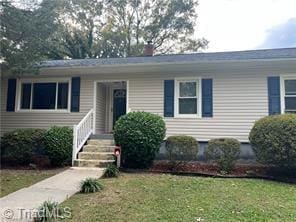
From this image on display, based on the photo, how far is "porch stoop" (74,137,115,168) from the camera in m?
9.41

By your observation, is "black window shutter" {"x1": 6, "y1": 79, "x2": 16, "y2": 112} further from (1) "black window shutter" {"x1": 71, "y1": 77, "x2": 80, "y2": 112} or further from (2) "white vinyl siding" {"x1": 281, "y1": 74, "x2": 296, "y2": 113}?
(2) "white vinyl siding" {"x1": 281, "y1": 74, "x2": 296, "y2": 113}

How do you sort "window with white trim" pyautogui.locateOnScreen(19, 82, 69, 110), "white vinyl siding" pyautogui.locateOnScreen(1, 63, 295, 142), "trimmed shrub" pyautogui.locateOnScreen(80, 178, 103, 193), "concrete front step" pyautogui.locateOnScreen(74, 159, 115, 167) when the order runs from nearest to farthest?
"trimmed shrub" pyautogui.locateOnScreen(80, 178, 103, 193) < "concrete front step" pyautogui.locateOnScreen(74, 159, 115, 167) < "white vinyl siding" pyautogui.locateOnScreen(1, 63, 295, 142) < "window with white trim" pyautogui.locateOnScreen(19, 82, 69, 110)

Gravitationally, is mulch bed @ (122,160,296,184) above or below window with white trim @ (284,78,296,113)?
below

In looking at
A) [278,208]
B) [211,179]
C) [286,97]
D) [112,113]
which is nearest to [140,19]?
[112,113]

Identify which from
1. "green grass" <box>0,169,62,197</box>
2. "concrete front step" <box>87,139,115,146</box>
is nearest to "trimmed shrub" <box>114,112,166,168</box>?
"concrete front step" <box>87,139,115,146</box>

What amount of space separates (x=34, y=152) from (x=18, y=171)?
1356 mm

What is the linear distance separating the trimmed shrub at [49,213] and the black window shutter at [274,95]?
7.90 meters

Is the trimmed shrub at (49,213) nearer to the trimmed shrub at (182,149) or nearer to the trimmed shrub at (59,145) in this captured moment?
the trimmed shrub at (59,145)

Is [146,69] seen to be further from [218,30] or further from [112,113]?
[218,30]

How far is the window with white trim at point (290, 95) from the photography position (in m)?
10.1

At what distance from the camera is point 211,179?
786 cm

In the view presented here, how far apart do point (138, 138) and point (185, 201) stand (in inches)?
137
